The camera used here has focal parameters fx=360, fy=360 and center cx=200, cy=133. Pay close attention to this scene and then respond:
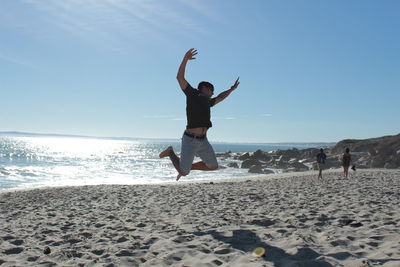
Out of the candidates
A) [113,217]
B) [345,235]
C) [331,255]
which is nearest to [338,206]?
[345,235]

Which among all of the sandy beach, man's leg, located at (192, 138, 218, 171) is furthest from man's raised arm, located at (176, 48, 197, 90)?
the sandy beach

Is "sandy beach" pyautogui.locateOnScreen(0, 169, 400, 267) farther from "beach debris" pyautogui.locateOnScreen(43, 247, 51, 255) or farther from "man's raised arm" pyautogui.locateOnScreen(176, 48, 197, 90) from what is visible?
"man's raised arm" pyautogui.locateOnScreen(176, 48, 197, 90)

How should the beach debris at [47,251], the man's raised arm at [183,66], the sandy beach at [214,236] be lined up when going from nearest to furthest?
the sandy beach at [214,236] → the beach debris at [47,251] → the man's raised arm at [183,66]

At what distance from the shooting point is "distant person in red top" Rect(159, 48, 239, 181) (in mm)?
5691

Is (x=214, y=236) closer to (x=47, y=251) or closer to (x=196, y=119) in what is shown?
(x=196, y=119)

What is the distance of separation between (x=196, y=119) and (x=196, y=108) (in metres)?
0.19

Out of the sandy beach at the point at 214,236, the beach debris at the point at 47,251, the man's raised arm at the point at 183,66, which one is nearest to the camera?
the sandy beach at the point at 214,236

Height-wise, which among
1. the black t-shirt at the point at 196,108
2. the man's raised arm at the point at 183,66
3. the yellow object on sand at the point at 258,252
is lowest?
the yellow object on sand at the point at 258,252

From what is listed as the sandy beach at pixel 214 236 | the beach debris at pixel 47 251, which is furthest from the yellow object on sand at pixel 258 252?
the beach debris at pixel 47 251

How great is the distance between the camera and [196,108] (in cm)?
570

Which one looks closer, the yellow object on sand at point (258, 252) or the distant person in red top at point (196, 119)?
the yellow object on sand at point (258, 252)

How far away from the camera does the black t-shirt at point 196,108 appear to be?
570 cm

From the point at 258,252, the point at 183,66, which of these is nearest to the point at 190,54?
the point at 183,66

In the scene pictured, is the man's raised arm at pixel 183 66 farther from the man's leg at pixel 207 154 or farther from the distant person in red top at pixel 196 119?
the man's leg at pixel 207 154
